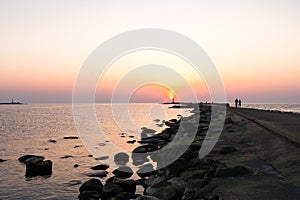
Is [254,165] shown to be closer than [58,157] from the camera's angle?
Yes

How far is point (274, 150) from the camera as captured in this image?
1353cm

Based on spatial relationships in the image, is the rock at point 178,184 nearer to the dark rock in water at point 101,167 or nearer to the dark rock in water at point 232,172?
the dark rock in water at point 232,172

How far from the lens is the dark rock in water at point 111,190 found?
12.9m

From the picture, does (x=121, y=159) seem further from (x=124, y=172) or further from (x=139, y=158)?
(x=124, y=172)

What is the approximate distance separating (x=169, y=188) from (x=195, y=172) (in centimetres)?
147

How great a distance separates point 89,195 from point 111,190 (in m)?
1.26

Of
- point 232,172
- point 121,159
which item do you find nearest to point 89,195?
point 232,172

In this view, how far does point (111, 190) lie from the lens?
1301cm

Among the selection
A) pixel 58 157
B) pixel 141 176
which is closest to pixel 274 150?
pixel 141 176

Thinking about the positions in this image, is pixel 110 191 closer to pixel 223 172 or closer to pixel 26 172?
pixel 223 172

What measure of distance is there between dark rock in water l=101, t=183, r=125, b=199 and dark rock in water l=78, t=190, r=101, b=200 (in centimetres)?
52

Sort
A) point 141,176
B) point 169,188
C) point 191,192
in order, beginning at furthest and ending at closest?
point 141,176, point 169,188, point 191,192

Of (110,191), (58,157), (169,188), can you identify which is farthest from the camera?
(58,157)

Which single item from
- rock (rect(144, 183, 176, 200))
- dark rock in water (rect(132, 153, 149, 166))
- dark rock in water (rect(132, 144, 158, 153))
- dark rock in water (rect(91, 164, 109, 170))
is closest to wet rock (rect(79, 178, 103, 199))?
rock (rect(144, 183, 176, 200))
